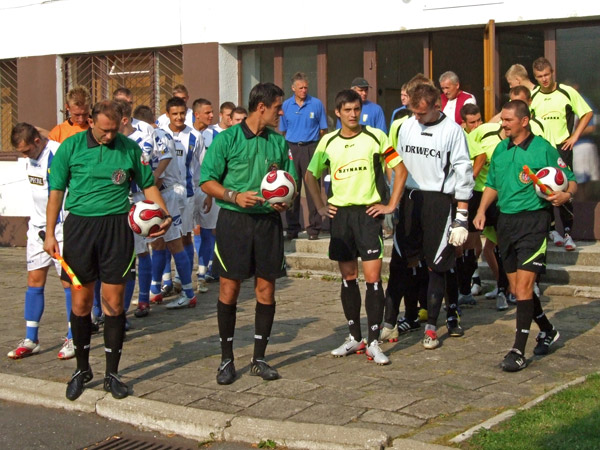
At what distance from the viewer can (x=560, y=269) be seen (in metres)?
10.7

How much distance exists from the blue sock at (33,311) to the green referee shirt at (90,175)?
1658 mm

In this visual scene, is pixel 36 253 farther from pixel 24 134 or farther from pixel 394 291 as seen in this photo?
pixel 394 291

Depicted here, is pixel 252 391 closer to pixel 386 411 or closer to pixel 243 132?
pixel 386 411

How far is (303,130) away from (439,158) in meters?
5.03

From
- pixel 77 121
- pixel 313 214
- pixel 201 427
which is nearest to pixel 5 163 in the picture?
pixel 313 214

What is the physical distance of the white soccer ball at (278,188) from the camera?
273 inches

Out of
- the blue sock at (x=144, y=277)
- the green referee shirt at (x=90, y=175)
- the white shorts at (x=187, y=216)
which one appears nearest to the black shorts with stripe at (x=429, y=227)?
the green referee shirt at (x=90, y=175)

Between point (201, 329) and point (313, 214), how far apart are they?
3.99 meters

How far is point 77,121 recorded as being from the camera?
8906mm

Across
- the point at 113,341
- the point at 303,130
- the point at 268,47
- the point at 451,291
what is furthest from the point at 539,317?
the point at 268,47

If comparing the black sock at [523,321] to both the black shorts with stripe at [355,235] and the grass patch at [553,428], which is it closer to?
the grass patch at [553,428]

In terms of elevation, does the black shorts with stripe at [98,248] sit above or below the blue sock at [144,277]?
above

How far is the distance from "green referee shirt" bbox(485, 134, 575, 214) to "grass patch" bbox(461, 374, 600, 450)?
1656 mm

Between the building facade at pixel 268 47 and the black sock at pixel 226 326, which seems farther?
the building facade at pixel 268 47
